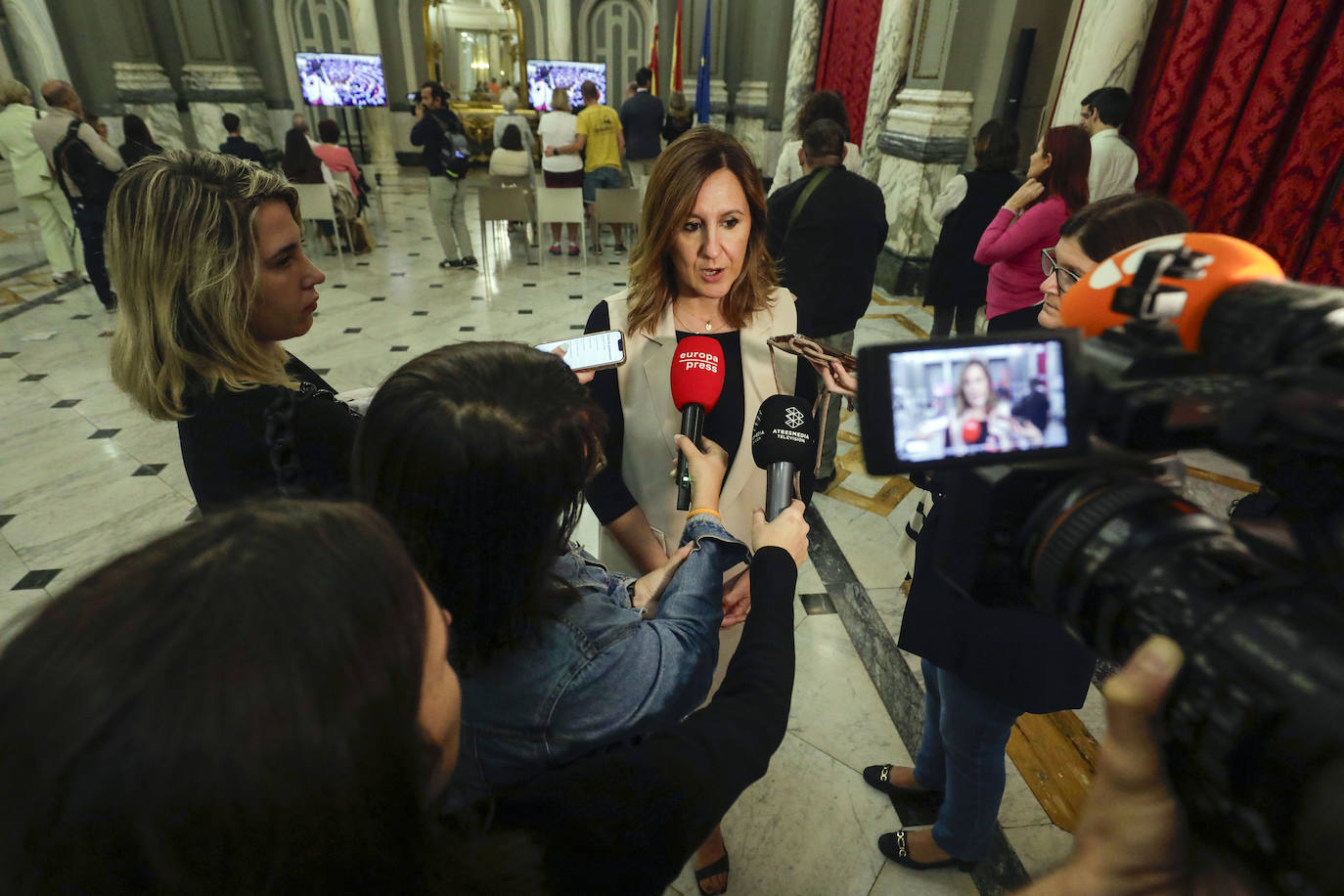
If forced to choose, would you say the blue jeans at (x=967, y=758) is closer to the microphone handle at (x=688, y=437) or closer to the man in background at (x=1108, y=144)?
the microphone handle at (x=688, y=437)

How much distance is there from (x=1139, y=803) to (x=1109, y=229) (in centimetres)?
116

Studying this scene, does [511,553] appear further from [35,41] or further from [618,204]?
[35,41]

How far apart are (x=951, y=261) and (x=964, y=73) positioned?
253cm

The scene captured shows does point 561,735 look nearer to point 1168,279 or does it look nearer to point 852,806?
point 1168,279

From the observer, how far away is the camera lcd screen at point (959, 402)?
22.2 inches

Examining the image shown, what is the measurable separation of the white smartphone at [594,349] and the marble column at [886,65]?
15.9ft

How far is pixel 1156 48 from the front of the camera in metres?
3.81

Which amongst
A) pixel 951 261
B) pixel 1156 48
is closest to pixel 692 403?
pixel 951 261

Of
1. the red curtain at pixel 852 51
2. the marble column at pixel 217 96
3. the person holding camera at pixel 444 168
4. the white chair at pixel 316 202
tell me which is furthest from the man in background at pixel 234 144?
the red curtain at pixel 852 51

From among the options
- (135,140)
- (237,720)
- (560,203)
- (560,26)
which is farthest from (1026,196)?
(560,26)

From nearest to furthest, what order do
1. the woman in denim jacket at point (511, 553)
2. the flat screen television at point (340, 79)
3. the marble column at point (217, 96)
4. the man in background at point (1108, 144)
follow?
the woman in denim jacket at point (511, 553), the man in background at point (1108, 144), the marble column at point (217, 96), the flat screen television at point (340, 79)

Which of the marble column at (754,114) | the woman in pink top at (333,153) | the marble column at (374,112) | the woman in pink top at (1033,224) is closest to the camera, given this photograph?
the woman in pink top at (1033,224)

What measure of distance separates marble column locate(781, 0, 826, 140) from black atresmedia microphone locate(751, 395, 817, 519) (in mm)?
7285

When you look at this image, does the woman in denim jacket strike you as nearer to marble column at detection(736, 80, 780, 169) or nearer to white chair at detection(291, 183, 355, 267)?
white chair at detection(291, 183, 355, 267)
